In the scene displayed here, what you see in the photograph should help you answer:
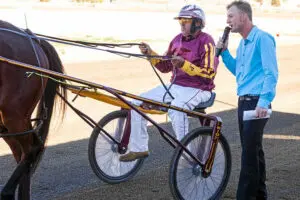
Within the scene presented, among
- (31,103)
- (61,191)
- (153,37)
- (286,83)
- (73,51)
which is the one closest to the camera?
(31,103)

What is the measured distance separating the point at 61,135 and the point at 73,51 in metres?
12.3

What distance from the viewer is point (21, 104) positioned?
4715 mm

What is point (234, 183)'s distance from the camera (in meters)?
6.15

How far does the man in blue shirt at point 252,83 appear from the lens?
186 inches

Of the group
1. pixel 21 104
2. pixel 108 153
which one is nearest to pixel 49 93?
pixel 21 104

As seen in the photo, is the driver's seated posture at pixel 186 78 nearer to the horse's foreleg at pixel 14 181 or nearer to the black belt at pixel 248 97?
the black belt at pixel 248 97

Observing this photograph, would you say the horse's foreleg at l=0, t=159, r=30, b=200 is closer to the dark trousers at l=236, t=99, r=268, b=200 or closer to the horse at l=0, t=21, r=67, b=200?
the horse at l=0, t=21, r=67, b=200

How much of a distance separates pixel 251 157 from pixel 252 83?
61 cm

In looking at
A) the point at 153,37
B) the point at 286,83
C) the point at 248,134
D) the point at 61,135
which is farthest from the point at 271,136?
the point at 153,37

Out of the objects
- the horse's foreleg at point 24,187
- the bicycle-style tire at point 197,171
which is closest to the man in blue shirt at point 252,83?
the bicycle-style tire at point 197,171

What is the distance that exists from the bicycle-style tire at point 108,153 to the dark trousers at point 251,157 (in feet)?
4.66

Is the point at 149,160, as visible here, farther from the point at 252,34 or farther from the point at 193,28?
the point at 252,34

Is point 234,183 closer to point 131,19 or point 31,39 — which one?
point 31,39

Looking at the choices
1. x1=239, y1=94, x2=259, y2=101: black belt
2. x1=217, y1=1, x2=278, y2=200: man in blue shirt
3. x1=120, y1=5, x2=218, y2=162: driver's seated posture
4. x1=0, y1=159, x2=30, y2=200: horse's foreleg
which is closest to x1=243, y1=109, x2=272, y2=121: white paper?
x1=217, y1=1, x2=278, y2=200: man in blue shirt
